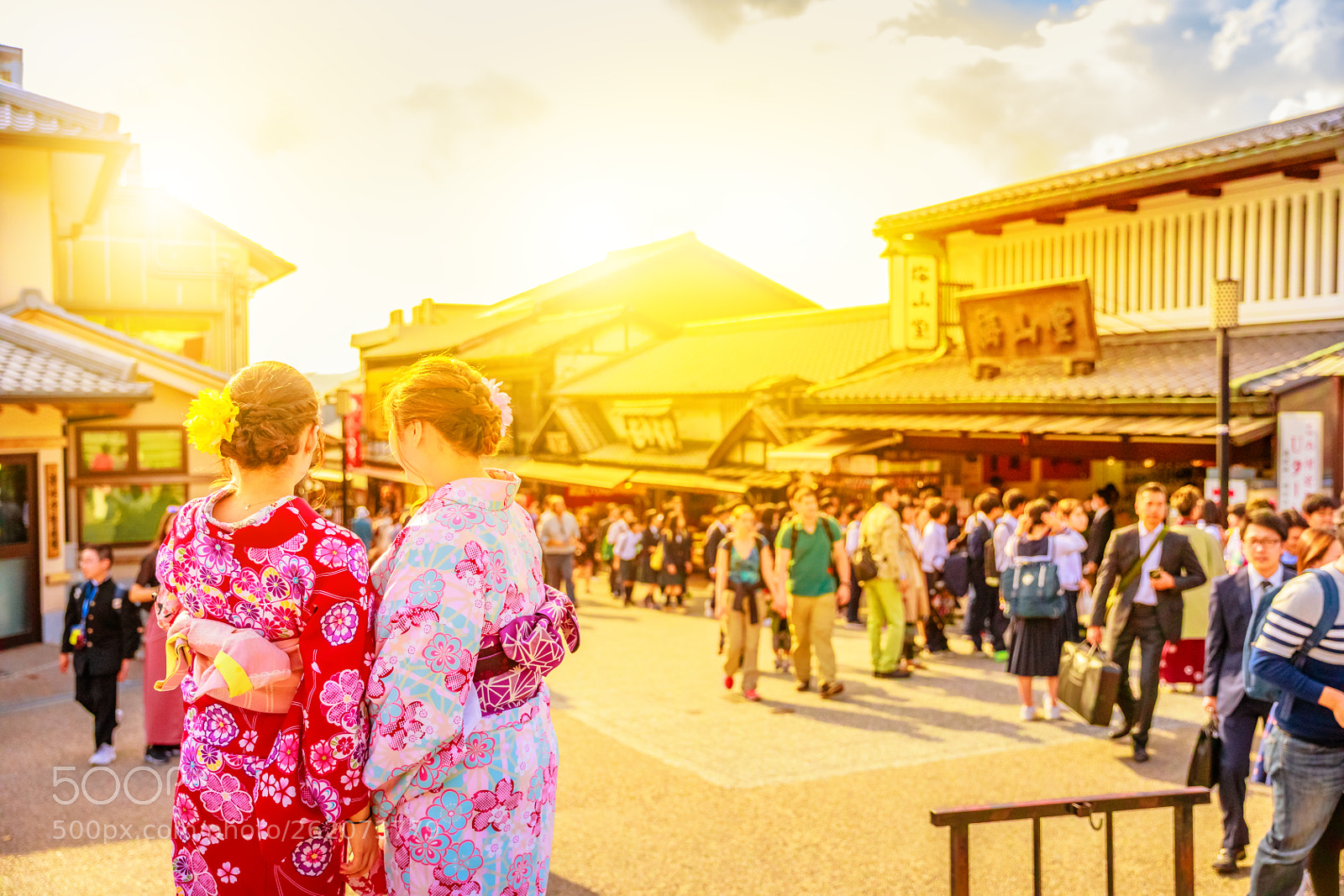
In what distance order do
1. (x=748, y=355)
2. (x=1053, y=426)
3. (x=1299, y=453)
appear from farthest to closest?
(x=748, y=355) < (x=1053, y=426) < (x=1299, y=453)

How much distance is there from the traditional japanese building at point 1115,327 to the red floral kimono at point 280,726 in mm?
11774

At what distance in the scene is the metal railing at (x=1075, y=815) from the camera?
10.5ft

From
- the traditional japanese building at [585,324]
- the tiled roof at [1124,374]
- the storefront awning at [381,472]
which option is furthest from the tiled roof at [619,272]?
the tiled roof at [1124,374]

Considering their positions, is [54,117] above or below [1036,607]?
above

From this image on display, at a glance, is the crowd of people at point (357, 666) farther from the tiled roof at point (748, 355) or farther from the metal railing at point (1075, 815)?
the tiled roof at point (748, 355)

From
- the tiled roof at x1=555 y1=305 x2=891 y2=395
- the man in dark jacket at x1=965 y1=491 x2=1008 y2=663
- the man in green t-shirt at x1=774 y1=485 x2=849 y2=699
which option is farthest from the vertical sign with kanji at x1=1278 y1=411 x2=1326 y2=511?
the tiled roof at x1=555 y1=305 x2=891 y2=395

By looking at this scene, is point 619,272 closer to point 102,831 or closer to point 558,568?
point 558,568

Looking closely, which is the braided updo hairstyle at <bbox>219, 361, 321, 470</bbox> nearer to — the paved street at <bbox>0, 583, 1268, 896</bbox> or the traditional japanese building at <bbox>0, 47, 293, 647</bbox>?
the paved street at <bbox>0, 583, 1268, 896</bbox>

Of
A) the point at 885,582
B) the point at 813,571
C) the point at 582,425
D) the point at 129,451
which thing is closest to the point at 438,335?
the point at 582,425

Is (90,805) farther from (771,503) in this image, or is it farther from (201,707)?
(771,503)

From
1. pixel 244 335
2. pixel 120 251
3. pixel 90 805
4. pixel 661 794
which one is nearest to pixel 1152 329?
pixel 661 794

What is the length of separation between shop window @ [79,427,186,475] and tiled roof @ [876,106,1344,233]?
1379 cm

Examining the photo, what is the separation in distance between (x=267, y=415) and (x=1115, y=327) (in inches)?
658

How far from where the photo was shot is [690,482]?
2397 centimetres
